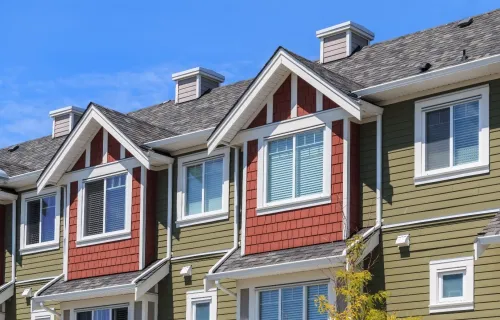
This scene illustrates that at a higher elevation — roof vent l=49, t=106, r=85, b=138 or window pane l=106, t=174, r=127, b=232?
roof vent l=49, t=106, r=85, b=138

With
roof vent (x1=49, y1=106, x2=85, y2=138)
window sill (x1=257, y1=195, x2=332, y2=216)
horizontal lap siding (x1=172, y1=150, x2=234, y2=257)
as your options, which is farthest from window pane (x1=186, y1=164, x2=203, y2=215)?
roof vent (x1=49, y1=106, x2=85, y2=138)

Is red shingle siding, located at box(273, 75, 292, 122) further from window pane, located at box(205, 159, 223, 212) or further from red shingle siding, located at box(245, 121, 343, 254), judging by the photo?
window pane, located at box(205, 159, 223, 212)

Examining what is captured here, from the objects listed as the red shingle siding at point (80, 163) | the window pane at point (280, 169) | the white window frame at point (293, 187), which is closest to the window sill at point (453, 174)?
the white window frame at point (293, 187)

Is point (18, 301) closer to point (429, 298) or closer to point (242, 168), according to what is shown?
point (242, 168)

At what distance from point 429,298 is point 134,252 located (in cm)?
857

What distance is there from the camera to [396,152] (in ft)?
82.6

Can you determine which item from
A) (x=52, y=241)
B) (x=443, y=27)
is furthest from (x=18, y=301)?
(x=443, y=27)

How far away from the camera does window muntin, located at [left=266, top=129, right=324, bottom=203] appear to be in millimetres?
26047

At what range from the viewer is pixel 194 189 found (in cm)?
2914

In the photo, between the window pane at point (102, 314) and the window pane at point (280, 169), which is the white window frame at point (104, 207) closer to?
the window pane at point (102, 314)

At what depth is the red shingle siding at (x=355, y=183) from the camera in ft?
83.4

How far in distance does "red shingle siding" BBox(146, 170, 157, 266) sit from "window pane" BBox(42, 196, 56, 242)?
12.7 ft

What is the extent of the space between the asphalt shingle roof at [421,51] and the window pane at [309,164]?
1.67 metres

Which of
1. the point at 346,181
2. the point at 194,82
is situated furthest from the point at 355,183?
the point at 194,82
